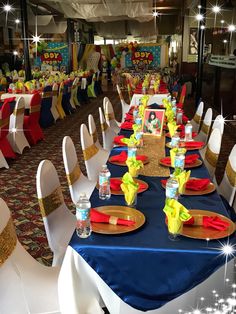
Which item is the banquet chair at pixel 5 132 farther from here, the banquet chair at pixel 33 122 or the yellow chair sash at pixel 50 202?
the yellow chair sash at pixel 50 202

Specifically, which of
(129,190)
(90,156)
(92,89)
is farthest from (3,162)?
(92,89)

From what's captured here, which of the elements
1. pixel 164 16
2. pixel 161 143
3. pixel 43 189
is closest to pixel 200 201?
Result: pixel 43 189

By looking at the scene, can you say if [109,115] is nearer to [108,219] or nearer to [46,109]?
[46,109]

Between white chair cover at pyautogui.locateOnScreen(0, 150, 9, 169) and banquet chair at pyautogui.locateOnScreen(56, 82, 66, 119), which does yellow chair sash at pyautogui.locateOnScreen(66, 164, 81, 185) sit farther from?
banquet chair at pyautogui.locateOnScreen(56, 82, 66, 119)

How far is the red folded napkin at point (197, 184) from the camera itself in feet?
6.89

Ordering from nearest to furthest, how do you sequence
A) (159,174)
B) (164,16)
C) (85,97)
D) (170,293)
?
(170,293) → (159,174) → (85,97) → (164,16)

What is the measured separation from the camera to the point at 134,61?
39.1 feet

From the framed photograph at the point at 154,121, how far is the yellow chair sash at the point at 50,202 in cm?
156

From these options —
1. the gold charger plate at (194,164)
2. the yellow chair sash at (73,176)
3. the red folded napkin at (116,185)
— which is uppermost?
the gold charger plate at (194,164)

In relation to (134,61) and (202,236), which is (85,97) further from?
(202,236)

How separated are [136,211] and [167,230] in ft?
0.73

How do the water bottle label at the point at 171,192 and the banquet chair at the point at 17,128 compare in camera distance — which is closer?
the water bottle label at the point at 171,192

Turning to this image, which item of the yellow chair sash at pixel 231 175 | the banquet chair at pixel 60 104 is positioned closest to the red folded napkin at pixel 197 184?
the yellow chair sash at pixel 231 175

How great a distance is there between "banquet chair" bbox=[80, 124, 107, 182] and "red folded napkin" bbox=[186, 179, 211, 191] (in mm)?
1140
